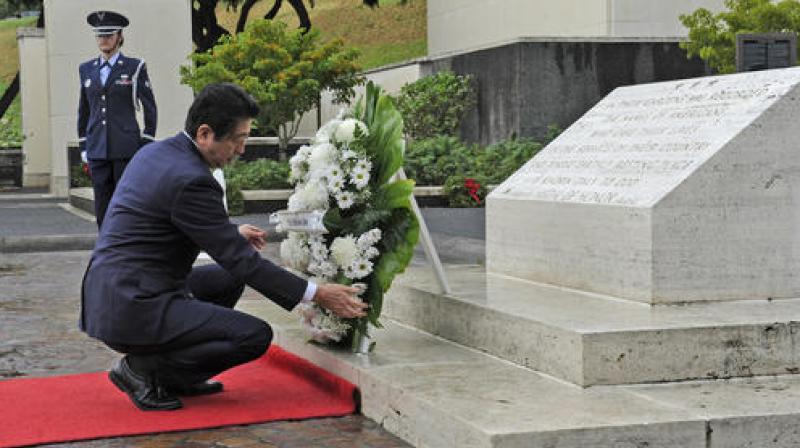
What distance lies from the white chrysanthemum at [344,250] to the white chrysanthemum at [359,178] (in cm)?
25

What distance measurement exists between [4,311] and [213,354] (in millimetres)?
4398

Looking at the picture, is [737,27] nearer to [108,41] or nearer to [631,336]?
[108,41]

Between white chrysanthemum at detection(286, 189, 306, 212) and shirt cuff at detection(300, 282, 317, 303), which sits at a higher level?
white chrysanthemum at detection(286, 189, 306, 212)

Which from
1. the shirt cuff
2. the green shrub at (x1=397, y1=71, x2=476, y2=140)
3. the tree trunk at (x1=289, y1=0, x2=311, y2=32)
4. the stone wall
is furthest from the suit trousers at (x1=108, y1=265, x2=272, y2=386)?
the tree trunk at (x1=289, y1=0, x2=311, y2=32)

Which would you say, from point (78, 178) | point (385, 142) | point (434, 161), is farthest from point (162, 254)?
point (78, 178)

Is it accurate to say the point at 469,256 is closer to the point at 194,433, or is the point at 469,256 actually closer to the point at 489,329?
the point at 489,329

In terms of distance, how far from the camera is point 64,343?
27.9 ft

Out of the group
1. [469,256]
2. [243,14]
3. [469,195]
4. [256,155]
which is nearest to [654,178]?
[469,256]

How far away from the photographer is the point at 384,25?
233 feet

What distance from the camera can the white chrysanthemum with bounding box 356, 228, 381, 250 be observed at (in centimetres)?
659

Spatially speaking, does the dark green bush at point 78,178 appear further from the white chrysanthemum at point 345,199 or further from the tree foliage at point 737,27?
the white chrysanthemum at point 345,199

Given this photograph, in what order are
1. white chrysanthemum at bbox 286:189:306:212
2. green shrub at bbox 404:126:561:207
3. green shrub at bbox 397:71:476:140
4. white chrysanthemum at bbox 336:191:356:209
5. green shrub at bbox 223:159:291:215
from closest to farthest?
1. white chrysanthemum at bbox 336:191:356:209
2. white chrysanthemum at bbox 286:189:306:212
3. green shrub at bbox 223:159:291:215
4. green shrub at bbox 404:126:561:207
5. green shrub at bbox 397:71:476:140

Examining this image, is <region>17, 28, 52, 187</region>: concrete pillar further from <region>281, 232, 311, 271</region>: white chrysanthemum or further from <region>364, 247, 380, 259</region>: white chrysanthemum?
<region>364, 247, 380, 259</region>: white chrysanthemum

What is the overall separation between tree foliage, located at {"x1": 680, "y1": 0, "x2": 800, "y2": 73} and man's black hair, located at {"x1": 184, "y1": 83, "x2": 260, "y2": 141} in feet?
62.9
